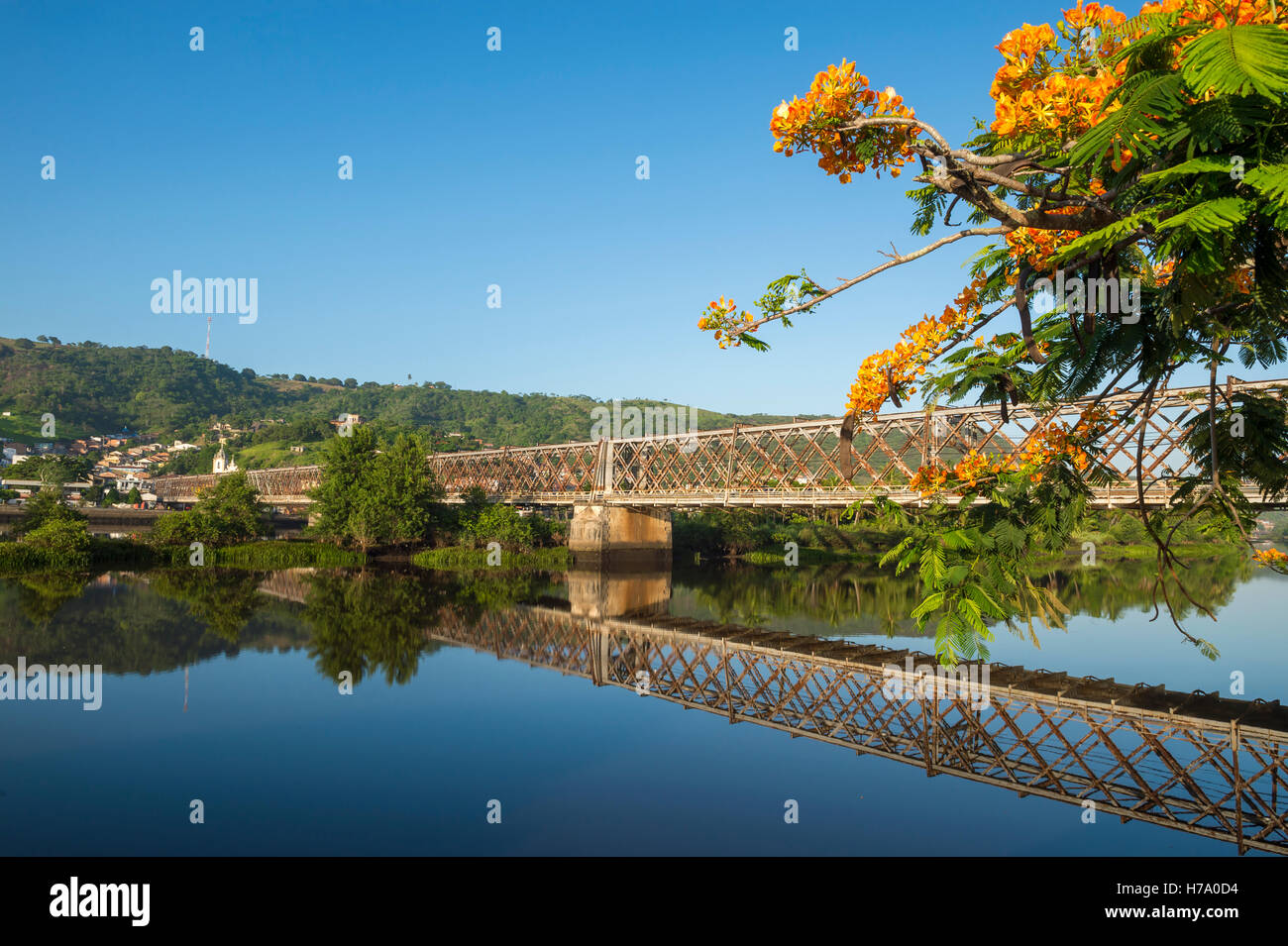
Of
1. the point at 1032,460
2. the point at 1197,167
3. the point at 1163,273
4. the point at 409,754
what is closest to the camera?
the point at 1197,167

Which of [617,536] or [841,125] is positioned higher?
[841,125]

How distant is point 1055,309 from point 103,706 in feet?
60.7

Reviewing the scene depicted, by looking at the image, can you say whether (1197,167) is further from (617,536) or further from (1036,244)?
(617,536)

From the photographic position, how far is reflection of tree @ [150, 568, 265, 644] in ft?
91.1

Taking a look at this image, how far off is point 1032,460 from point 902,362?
193 centimetres

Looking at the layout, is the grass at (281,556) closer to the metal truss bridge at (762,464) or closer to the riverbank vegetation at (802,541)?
the metal truss bridge at (762,464)

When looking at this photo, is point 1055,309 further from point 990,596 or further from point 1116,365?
point 990,596

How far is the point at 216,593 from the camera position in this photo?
35188 millimetres


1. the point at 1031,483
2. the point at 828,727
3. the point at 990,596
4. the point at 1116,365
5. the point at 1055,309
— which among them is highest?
the point at 1055,309

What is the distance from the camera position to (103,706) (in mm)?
16484

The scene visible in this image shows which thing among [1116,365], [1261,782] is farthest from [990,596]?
[1261,782]

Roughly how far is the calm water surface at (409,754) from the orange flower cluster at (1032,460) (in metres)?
2.00

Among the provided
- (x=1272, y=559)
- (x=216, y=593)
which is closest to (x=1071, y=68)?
(x=1272, y=559)
